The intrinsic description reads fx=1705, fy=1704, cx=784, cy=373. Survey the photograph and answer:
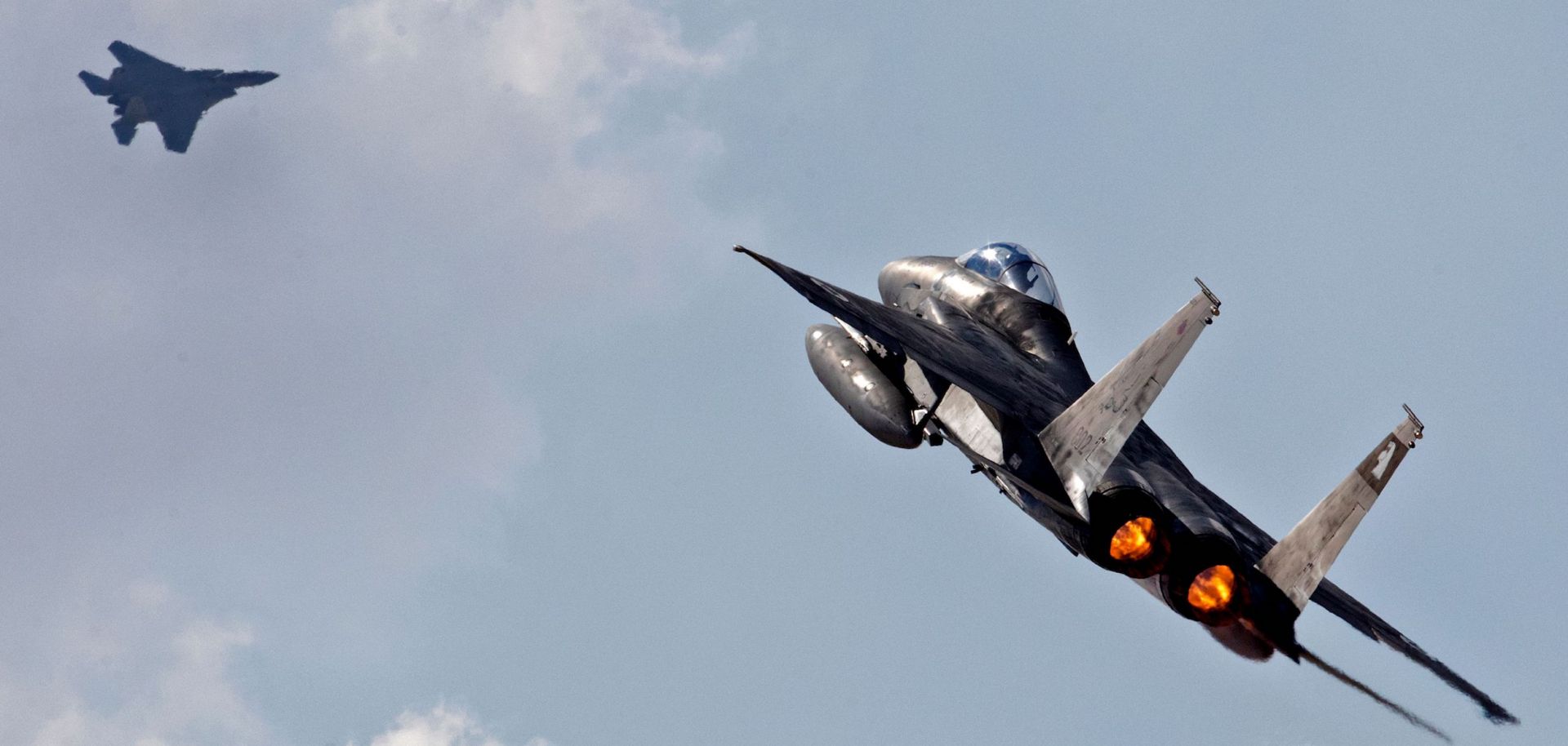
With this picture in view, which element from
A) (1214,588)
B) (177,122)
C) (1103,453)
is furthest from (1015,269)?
(177,122)

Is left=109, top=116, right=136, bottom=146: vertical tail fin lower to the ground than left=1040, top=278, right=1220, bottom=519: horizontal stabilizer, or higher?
higher

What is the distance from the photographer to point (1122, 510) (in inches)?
1141

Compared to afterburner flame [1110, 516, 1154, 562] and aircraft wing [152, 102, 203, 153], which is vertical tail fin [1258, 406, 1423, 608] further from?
aircraft wing [152, 102, 203, 153]

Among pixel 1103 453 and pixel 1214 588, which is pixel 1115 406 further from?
pixel 1214 588

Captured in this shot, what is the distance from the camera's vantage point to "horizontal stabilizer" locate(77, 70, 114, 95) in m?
51.6

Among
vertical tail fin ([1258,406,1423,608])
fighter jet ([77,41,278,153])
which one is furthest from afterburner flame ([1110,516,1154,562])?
fighter jet ([77,41,278,153])

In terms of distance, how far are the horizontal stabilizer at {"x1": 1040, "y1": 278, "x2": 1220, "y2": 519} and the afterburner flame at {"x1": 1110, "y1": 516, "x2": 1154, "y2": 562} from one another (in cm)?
78

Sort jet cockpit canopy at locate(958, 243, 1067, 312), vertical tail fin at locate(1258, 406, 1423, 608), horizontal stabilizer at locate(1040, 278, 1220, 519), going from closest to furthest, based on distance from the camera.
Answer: horizontal stabilizer at locate(1040, 278, 1220, 519) → vertical tail fin at locate(1258, 406, 1423, 608) → jet cockpit canopy at locate(958, 243, 1067, 312)

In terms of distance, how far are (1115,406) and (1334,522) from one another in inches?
160

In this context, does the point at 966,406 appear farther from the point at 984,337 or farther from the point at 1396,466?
the point at 1396,466

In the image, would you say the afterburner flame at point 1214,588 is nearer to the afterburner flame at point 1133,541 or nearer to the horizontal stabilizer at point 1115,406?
the afterburner flame at point 1133,541

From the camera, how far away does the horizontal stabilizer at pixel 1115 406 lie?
2686cm

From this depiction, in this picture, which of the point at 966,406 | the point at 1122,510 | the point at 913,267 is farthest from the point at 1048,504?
the point at 913,267

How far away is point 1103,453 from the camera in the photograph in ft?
92.5
